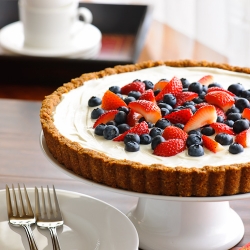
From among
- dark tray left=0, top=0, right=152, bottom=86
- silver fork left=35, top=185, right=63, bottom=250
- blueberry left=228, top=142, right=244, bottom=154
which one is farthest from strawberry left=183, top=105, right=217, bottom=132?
dark tray left=0, top=0, right=152, bottom=86

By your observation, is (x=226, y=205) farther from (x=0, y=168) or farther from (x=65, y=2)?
(x=65, y=2)

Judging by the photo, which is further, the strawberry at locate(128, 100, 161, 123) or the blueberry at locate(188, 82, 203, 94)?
the blueberry at locate(188, 82, 203, 94)

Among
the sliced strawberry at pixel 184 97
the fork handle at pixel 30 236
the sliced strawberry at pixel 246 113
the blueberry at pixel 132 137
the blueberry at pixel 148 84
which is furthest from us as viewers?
the blueberry at pixel 148 84

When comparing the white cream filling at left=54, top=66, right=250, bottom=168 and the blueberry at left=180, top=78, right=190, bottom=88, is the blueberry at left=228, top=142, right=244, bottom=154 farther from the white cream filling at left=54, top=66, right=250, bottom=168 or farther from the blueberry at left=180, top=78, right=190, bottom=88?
the blueberry at left=180, top=78, right=190, bottom=88

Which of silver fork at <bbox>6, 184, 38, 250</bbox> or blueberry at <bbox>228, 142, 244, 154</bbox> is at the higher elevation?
blueberry at <bbox>228, 142, 244, 154</bbox>

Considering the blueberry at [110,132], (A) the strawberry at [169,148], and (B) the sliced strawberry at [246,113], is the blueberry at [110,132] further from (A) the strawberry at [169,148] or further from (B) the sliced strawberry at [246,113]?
(B) the sliced strawberry at [246,113]

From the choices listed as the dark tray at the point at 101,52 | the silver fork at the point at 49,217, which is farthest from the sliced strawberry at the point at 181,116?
the dark tray at the point at 101,52

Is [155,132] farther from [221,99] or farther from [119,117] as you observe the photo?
[221,99]
